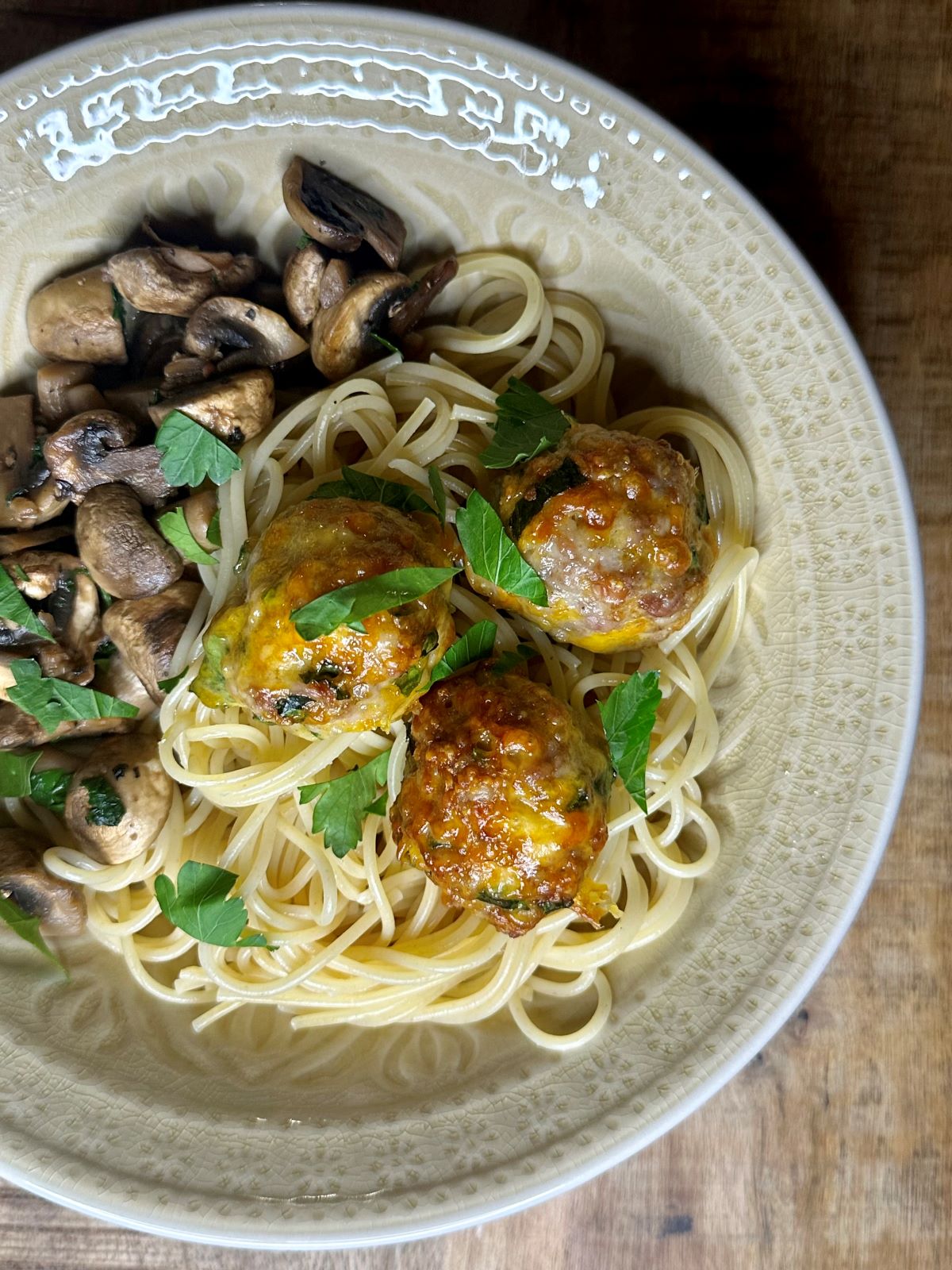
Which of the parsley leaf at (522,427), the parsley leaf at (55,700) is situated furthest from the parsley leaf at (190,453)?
the parsley leaf at (522,427)

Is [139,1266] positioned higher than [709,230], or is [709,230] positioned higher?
[709,230]

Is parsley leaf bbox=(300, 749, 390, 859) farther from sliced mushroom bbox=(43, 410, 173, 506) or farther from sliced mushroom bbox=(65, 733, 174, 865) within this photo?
sliced mushroom bbox=(43, 410, 173, 506)

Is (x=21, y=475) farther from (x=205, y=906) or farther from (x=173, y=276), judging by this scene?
(x=205, y=906)

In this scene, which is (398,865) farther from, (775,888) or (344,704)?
(775,888)

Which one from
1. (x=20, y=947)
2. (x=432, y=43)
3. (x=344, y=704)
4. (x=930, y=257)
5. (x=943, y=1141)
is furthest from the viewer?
(x=943, y=1141)

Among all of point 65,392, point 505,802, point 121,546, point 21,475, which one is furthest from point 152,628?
point 505,802

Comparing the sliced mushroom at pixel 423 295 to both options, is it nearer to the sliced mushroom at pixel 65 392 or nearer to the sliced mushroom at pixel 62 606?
the sliced mushroom at pixel 65 392

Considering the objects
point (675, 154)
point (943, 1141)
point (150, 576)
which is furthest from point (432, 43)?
point (943, 1141)
